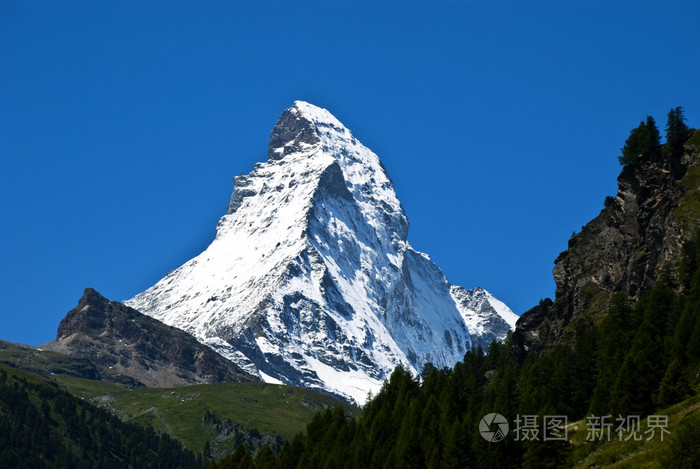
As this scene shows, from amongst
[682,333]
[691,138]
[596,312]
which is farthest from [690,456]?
[691,138]

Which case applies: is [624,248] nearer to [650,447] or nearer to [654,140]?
[654,140]

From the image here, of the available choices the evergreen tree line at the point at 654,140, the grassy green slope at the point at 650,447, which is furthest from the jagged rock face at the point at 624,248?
the grassy green slope at the point at 650,447

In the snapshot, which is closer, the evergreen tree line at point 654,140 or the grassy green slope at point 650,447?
the grassy green slope at point 650,447

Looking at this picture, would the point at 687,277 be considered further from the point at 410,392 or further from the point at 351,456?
the point at 351,456

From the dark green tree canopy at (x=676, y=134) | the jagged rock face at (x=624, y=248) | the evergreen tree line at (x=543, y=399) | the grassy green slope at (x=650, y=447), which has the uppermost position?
the dark green tree canopy at (x=676, y=134)

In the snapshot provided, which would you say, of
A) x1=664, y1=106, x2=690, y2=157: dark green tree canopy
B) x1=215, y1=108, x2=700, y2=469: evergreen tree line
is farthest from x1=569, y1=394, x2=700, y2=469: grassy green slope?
x1=664, y1=106, x2=690, y2=157: dark green tree canopy

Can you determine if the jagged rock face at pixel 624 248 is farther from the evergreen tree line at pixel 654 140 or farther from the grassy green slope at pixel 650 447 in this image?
the grassy green slope at pixel 650 447

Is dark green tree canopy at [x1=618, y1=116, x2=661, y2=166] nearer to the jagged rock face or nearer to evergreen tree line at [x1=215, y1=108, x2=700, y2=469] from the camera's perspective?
the jagged rock face

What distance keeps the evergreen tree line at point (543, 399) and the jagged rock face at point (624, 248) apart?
7018mm

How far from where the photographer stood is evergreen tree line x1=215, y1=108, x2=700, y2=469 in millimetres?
→ 99688

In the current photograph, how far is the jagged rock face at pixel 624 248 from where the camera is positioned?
15388cm

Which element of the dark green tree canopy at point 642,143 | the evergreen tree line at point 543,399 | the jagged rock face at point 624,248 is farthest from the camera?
the dark green tree canopy at point 642,143

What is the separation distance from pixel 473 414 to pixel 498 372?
4784 cm

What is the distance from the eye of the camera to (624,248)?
164625 millimetres
